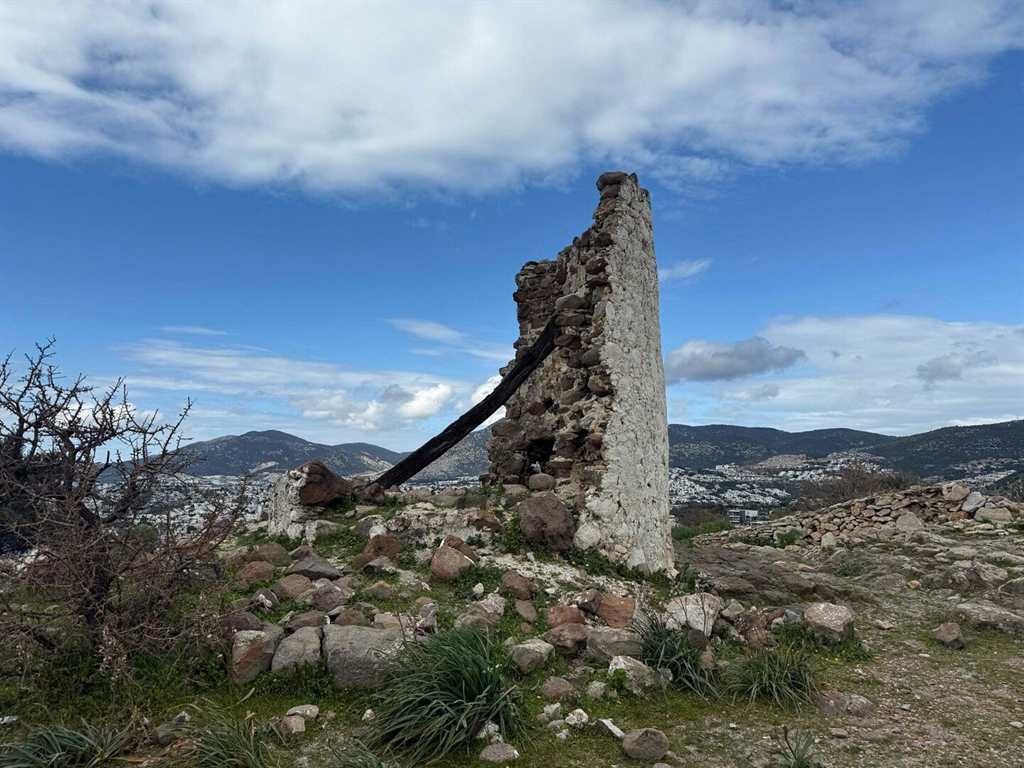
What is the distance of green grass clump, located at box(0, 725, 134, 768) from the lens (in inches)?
145

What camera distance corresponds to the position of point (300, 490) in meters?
8.40

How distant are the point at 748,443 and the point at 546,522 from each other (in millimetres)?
51575

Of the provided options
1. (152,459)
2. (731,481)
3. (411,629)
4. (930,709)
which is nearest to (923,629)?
(930,709)

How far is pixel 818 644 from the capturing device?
21.2 ft

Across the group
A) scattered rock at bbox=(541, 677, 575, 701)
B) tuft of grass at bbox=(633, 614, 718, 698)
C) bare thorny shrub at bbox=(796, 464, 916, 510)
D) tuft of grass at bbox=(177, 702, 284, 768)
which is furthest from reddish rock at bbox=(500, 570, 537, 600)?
bare thorny shrub at bbox=(796, 464, 916, 510)

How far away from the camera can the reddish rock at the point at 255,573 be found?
256 inches

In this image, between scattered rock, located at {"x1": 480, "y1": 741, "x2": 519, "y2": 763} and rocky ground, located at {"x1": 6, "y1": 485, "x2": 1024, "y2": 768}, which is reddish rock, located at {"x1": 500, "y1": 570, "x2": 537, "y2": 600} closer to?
rocky ground, located at {"x1": 6, "y1": 485, "x2": 1024, "y2": 768}

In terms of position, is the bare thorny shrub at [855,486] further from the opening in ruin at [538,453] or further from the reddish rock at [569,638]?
the reddish rock at [569,638]

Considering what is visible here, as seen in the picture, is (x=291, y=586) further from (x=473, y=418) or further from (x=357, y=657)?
(x=473, y=418)

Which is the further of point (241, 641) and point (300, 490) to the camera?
point (300, 490)

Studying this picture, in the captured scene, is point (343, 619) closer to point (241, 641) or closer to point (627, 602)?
point (241, 641)

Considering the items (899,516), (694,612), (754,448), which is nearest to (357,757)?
(694,612)

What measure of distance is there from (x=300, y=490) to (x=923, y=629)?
7534 millimetres

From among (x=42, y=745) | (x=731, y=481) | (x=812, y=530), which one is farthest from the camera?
(x=731, y=481)
